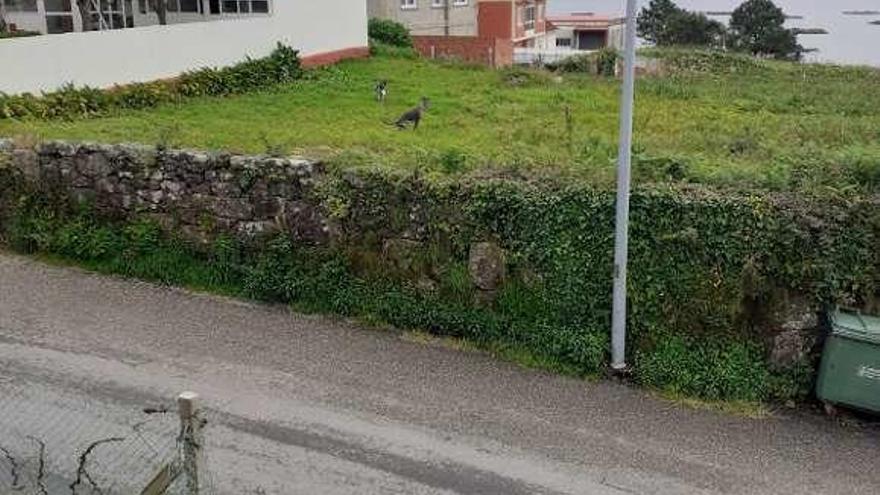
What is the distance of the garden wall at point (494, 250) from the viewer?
26.4ft

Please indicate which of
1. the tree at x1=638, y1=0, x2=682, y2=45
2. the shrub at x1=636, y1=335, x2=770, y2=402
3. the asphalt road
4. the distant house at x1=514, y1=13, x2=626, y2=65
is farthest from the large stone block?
the distant house at x1=514, y1=13, x2=626, y2=65

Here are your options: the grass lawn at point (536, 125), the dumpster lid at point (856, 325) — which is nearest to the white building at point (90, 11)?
the grass lawn at point (536, 125)

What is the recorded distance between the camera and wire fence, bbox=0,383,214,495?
20.1ft

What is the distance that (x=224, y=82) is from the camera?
21.1 metres

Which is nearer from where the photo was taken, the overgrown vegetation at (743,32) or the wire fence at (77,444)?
the wire fence at (77,444)

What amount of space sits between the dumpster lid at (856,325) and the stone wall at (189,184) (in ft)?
17.1

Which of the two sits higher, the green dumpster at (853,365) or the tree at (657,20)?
the tree at (657,20)

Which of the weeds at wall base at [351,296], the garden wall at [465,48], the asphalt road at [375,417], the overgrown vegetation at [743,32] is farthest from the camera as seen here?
the overgrown vegetation at [743,32]

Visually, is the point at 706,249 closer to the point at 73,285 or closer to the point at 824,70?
the point at 73,285

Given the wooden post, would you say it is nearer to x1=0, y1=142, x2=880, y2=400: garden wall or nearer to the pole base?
x1=0, y1=142, x2=880, y2=400: garden wall

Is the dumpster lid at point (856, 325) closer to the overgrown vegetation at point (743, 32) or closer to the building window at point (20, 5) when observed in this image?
the building window at point (20, 5)

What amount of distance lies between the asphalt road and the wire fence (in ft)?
0.09

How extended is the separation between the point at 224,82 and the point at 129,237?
37.1ft

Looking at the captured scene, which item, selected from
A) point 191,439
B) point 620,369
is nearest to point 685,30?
point 620,369
